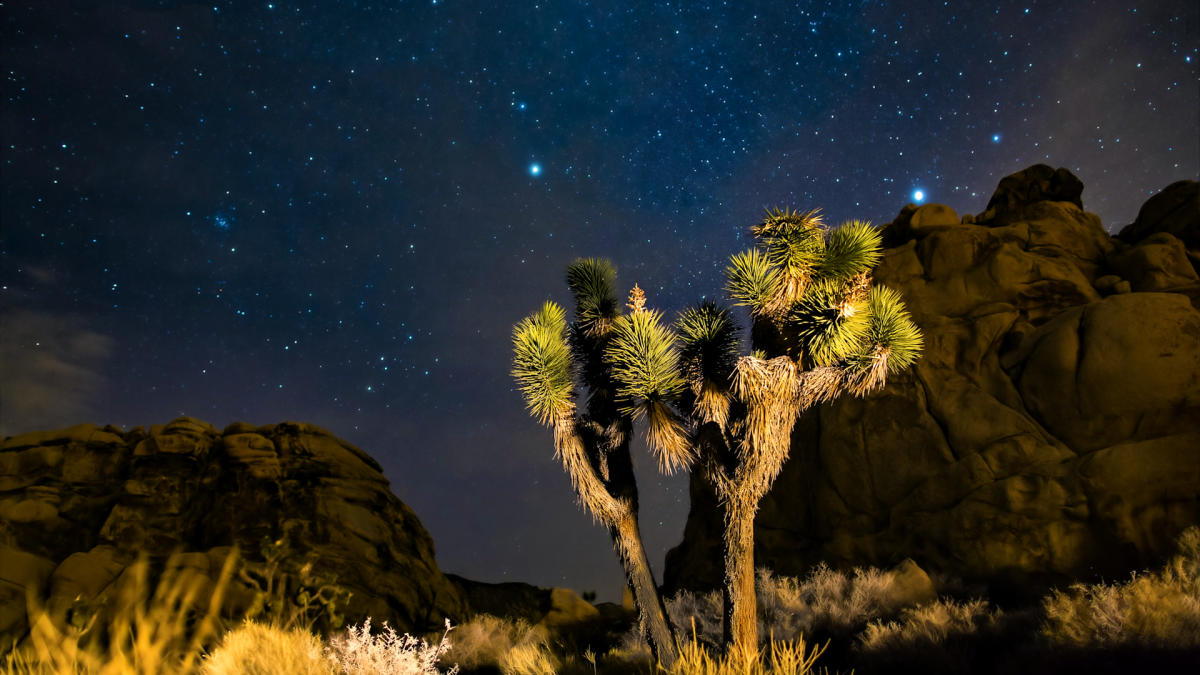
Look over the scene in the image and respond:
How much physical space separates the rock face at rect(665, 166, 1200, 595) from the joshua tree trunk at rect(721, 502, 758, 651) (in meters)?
6.54

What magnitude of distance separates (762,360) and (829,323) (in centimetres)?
111

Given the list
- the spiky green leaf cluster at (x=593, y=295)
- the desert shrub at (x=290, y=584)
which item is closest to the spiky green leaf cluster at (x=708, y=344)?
the spiky green leaf cluster at (x=593, y=295)

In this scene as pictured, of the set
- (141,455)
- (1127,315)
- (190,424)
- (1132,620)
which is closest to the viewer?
(1132,620)

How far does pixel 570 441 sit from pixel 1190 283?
15577 mm

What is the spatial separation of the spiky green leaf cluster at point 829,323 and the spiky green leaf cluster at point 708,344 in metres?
1.08

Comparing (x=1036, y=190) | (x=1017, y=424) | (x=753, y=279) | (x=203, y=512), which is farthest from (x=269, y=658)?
(x=1036, y=190)

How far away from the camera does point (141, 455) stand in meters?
15.6

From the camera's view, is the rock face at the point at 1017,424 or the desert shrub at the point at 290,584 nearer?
the desert shrub at the point at 290,584

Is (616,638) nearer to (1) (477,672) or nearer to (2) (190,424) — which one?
(1) (477,672)

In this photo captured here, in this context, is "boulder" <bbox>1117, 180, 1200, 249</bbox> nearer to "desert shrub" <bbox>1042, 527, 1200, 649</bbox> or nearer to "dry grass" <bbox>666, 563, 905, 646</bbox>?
"desert shrub" <bbox>1042, 527, 1200, 649</bbox>

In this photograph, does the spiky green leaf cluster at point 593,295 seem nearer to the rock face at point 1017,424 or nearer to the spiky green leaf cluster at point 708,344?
the spiky green leaf cluster at point 708,344

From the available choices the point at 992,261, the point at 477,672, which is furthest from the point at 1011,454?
the point at 477,672

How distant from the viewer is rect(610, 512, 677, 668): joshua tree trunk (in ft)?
28.6

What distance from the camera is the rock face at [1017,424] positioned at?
1141 cm
